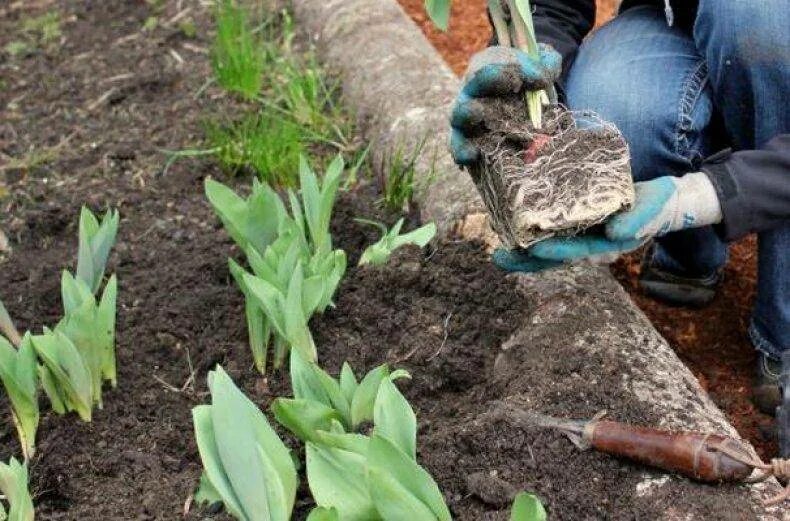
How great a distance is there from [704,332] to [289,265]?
1096 millimetres

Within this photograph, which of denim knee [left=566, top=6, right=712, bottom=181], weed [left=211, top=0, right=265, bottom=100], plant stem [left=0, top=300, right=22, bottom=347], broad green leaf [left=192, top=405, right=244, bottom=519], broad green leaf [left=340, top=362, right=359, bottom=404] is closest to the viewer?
broad green leaf [left=192, top=405, right=244, bottom=519]

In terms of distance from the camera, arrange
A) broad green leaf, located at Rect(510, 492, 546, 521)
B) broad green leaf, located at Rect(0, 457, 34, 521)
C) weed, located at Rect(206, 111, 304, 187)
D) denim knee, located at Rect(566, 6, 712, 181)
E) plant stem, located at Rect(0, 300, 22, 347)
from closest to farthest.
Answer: broad green leaf, located at Rect(510, 492, 546, 521) → broad green leaf, located at Rect(0, 457, 34, 521) → plant stem, located at Rect(0, 300, 22, 347) → denim knee, located at Rect(566, 6, 712, 181) → weed, located at Rect(206, 111, 304, 187)

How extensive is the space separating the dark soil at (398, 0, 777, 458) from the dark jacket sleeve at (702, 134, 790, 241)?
0.53 metres

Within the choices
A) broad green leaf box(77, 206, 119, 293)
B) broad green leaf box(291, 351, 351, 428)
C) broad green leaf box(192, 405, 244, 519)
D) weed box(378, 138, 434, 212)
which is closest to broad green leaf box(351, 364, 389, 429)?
broad green leaf box(291, 351, 351, 428)

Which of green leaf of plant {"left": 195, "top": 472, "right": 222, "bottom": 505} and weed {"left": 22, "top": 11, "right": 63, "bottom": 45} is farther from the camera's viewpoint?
weed {"left": 22, "top": 11, "right": 63, "bottom": 45}

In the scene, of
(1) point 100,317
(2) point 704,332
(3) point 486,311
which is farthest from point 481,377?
(2) point 704,332

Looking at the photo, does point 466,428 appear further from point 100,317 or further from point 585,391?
point 100,317

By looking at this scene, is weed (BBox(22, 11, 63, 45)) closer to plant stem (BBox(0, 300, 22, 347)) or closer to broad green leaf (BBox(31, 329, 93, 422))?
plant stem (BBox(0, 300, 22, 347))

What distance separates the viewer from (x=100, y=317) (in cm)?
167

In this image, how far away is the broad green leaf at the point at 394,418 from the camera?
1.37m

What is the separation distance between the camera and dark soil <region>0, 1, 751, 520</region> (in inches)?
58.2

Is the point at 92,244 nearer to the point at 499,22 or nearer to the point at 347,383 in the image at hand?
the point at 347,383

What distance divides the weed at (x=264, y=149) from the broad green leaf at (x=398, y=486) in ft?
3.74

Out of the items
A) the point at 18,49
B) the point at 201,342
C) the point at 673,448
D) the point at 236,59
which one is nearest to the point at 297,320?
the point at 201,342
